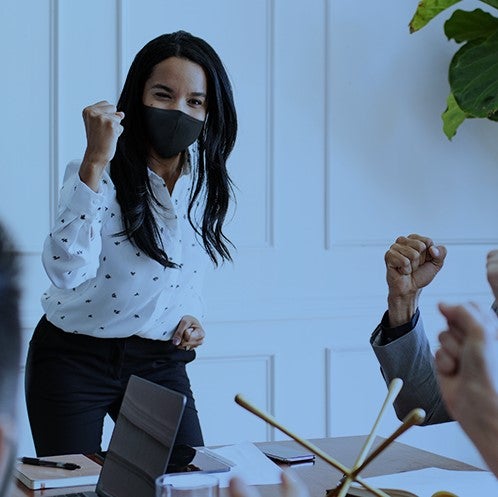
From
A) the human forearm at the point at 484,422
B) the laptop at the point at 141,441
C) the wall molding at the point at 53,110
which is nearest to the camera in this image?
the human forearm at the point at 484,422

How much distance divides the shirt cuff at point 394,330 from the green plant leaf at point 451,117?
1.84m

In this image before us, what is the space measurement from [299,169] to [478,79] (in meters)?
0.75

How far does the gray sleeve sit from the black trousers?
21.1 inches

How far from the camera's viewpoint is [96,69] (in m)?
3.37

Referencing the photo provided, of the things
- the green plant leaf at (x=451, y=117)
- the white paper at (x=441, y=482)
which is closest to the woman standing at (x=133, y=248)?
the white paper at (x=441, y=482)

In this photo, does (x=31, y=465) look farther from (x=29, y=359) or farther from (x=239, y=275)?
(x=239, y=275)

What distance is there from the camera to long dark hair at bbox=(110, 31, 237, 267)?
248 centimetres

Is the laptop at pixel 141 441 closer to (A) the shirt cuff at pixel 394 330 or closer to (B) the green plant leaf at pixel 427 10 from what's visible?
(A) the shirt cuff at pixel 394 330

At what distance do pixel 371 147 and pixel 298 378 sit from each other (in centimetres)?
95

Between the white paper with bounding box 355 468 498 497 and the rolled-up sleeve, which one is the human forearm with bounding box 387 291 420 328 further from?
the rolled-up sleeve

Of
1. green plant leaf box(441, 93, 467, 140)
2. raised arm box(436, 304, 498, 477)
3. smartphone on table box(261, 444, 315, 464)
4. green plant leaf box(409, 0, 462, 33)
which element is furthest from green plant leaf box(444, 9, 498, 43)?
raised arm box(436, 304, 498, 477)

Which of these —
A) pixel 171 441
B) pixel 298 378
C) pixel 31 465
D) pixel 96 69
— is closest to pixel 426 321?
pixel 298 378

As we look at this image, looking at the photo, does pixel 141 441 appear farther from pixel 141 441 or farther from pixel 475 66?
pixel 475 66

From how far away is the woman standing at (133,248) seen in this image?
233 cm
